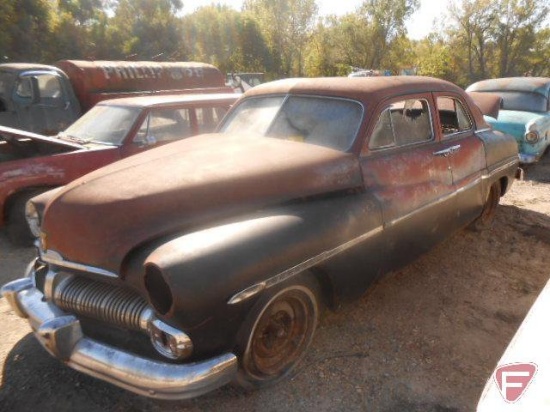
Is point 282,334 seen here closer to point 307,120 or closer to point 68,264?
point 68,264

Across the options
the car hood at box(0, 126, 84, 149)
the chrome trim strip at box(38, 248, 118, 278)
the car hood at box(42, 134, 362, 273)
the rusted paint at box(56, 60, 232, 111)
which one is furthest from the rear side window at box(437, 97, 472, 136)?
the rusted paint at box(56, 60, 232, 111)

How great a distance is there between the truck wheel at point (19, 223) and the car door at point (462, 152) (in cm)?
408

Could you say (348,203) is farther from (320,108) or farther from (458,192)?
(458,192)

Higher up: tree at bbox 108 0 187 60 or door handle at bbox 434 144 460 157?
tree at bbox 108 0 187 60

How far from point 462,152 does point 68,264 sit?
3.24m

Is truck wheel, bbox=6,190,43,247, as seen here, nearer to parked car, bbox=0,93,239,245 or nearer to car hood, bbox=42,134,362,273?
parked car, bbox=0,93,239,245

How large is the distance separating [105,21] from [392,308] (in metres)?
25.3

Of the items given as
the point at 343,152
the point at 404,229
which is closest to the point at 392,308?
the point at 404,229

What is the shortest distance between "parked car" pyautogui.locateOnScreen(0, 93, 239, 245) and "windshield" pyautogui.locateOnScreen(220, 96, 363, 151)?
1891 millimetres

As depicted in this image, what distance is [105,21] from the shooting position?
2347 cm

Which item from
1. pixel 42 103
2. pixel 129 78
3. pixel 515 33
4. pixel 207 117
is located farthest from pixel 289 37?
pixel 207 117

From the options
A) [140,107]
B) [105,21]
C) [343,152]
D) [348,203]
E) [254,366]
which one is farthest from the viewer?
[105,21]

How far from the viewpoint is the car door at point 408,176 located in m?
2.94

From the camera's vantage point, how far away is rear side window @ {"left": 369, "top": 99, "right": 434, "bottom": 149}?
3.09 meters
